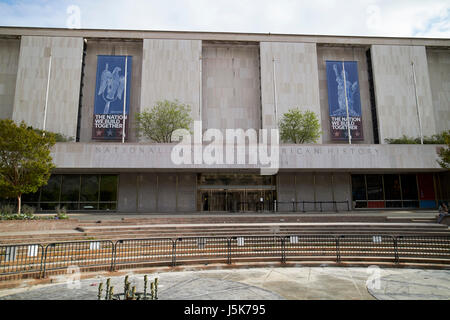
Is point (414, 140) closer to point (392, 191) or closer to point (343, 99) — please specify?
point (392, 191)

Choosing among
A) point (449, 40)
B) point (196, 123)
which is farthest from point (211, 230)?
point (449, 40)

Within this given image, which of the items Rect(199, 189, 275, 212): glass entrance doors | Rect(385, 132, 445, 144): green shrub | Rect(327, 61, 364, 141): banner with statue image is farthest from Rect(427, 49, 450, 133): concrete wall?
Rect(199, 189, 275, 212): glass entrance doors

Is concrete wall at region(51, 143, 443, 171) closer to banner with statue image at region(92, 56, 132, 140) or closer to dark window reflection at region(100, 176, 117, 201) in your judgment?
dark window reflection at region(100, 176, 117, 201)

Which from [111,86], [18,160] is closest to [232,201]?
[18,160]

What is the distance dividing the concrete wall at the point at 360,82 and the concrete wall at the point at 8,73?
34539 mm

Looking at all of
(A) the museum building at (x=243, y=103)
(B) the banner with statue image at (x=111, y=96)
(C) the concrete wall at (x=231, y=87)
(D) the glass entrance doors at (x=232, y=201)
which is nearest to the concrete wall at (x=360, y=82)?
(A) the museum building at (x=243, y=103)

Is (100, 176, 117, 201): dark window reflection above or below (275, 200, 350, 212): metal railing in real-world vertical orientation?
above

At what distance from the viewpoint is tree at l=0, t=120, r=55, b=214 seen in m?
18.1

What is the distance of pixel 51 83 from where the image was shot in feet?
105

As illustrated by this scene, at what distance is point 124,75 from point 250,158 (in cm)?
1818

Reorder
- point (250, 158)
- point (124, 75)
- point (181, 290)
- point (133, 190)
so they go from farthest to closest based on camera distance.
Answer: point (124, 75), point (133, 190), point (250, 158), point (181, 290)

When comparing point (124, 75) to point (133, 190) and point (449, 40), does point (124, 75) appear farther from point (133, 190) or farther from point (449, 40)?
point (449, 40)

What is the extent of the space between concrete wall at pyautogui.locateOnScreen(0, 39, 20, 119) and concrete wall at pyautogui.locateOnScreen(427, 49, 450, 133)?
47.9 metres
